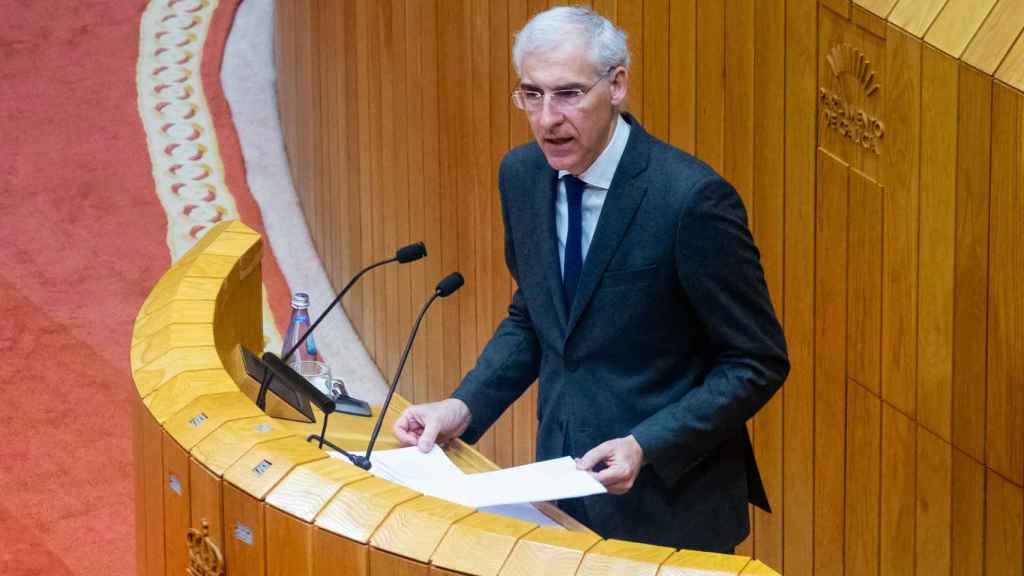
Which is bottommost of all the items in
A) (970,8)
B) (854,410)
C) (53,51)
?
(53,51)

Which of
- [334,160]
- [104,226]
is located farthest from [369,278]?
[104,226]

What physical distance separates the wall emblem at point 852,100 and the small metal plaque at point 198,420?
4.30 feet

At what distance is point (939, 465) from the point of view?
2.67 meters

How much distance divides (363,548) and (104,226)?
4.84 m

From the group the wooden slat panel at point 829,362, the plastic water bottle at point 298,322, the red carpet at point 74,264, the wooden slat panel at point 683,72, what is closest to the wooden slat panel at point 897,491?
the wooden slat panel at point 829,362

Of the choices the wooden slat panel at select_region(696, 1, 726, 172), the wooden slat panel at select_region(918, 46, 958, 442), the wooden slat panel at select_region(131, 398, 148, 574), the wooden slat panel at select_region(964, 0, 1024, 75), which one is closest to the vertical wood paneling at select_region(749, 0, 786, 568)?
the wooden slat panel at select_region(696, 1, 726, 172)

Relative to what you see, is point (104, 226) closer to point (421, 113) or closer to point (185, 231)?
point (185, 231)

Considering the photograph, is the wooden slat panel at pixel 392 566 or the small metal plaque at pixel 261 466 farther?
the small metal plaque at pixel 261 466

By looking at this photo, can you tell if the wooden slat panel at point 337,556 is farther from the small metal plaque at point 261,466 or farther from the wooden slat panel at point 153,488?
the wooden slat panel at point 153,488

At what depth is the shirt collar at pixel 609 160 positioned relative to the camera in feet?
7.14

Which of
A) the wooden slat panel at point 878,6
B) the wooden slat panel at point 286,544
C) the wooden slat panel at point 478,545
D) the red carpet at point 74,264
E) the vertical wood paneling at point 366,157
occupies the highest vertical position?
the wooden slat panel at point 878,6

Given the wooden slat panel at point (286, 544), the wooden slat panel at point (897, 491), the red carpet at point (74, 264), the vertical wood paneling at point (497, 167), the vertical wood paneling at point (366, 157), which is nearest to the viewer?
the wooden slat panel at point (286, 544)

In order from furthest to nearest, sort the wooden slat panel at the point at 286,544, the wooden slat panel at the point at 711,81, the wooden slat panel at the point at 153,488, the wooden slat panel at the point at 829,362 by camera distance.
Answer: the wooden slat panel at the point at 711,81
the wooden slat panel at the point at 829,362
the wooden slat panel at the point at 153,488
the wooden slat panel at the point at 286,544

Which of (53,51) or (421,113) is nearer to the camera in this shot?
(421,113)
